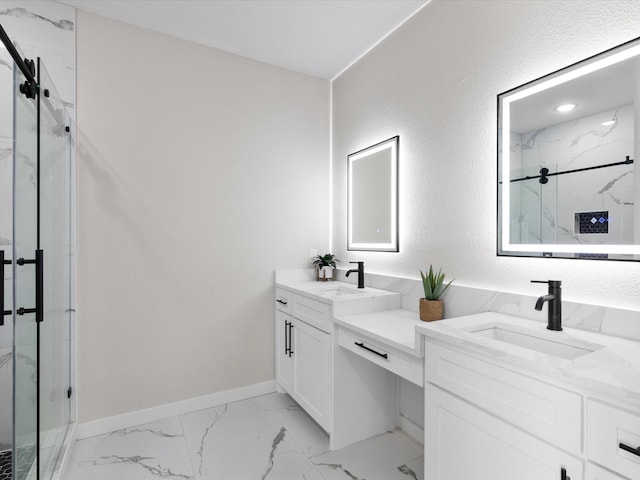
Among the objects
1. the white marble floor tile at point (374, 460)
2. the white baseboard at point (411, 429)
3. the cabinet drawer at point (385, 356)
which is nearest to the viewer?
the cabinet drawer at point (385, 356)

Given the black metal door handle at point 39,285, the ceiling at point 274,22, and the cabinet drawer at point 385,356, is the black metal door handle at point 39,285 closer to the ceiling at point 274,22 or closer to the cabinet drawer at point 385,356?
the cabinet drawer at point 385,356

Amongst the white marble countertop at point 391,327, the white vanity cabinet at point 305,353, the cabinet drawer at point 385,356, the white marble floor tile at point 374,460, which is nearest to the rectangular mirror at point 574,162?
the white marble countertop at point 391,327

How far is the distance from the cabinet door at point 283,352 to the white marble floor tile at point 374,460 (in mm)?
649

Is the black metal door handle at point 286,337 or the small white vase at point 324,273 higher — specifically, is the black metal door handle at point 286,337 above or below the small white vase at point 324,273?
below

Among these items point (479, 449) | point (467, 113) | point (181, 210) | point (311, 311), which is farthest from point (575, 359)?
point (181, 210)

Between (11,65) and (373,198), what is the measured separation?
2.24 metres

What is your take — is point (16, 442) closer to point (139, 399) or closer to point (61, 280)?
point (61, 280)

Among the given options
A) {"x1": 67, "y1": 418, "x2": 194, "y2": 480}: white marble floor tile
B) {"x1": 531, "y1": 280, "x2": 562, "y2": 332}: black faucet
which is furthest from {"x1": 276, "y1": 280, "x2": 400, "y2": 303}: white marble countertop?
{"x1": 67, "y1": 418, "x2": 194, "y2": 480}: white marble floor tile

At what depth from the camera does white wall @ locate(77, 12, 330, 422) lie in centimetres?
216

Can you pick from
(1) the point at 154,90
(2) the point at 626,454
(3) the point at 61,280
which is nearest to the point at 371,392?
(2) the point at 626,454

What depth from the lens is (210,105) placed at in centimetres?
251

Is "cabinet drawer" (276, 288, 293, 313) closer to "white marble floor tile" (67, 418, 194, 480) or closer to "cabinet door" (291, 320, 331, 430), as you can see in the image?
"cabinet door" (291, 320, 331, 430)

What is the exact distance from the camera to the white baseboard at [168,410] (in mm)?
2145

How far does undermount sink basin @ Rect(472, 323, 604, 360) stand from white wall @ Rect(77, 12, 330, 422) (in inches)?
66.7
